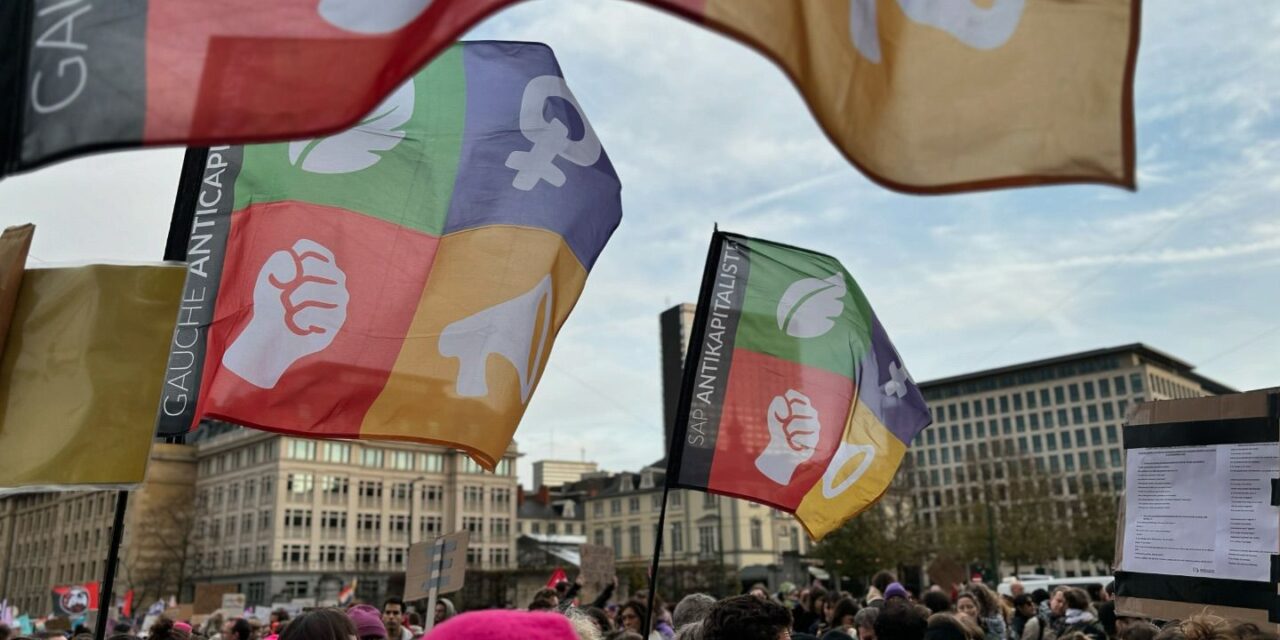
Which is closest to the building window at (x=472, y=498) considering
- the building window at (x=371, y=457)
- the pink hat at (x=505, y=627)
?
the building window at (x=371, y=457)

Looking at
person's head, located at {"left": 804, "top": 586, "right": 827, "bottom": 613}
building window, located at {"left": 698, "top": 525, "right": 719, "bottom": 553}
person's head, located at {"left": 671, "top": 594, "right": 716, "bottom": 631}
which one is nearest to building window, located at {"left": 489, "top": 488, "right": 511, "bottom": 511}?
building window, located at {"left": 698, "top": 525, "right": 719, "bottom": 553}

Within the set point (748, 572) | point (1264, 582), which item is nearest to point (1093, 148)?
point (1264, 582)

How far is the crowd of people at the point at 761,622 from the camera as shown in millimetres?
2617

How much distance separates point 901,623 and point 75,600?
25.0 meters

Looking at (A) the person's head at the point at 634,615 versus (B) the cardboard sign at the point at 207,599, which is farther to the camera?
(B) the cardboard sign at the point at 207,599

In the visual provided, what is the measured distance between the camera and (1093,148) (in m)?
2.94

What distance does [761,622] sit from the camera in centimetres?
409

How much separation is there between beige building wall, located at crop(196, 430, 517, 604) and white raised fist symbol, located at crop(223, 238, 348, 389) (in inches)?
3283

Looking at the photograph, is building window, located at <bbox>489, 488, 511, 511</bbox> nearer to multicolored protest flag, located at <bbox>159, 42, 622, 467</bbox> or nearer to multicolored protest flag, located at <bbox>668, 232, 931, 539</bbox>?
multicolored protest flag, located at <bbox>668, 232, 931, 539</bbox>

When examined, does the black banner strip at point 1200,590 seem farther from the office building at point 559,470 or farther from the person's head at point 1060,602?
→ the office building at point 559,470

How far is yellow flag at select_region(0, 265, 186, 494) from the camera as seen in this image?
13.7 ft

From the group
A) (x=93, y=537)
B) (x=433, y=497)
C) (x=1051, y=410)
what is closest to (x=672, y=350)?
(x=433, y=497)

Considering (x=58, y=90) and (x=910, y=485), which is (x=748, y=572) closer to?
(x=910, y=485)

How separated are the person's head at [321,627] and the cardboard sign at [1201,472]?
160 inches
